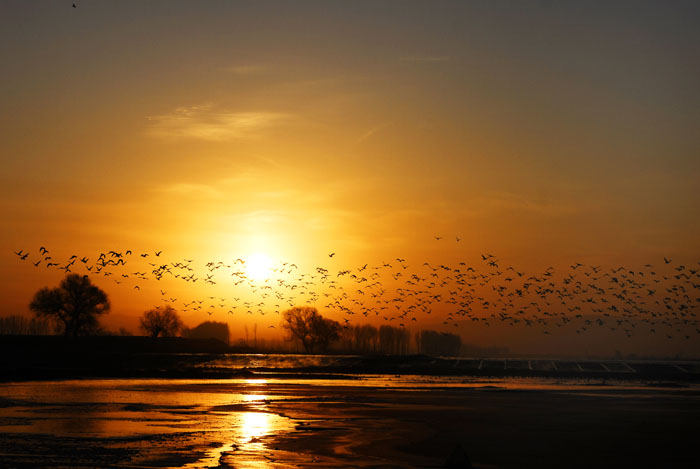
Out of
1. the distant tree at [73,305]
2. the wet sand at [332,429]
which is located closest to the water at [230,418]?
the wet sand at [332,429]

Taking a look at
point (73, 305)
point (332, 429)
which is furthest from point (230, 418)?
point (73, 305)

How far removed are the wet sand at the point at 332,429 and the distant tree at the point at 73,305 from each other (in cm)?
10898

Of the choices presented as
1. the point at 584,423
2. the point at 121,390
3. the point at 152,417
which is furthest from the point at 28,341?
the point at 584,423

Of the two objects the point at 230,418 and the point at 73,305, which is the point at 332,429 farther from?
the point at 73,305

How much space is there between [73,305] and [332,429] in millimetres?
141305

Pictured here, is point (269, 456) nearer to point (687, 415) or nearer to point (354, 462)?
point (354, 462)

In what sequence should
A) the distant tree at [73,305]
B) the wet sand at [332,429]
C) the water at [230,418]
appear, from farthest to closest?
the distant tree at [73,305] < the wet sand at [332,429] < the water at [230,418]

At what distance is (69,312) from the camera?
165625 mm

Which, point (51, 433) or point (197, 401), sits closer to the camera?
point (51, 433)

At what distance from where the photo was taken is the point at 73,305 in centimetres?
16550

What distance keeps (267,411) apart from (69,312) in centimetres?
13265

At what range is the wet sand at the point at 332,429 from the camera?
28297 millimetres

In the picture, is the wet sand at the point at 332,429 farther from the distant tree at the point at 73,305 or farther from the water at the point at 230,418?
the distant tree at the point at 73,305

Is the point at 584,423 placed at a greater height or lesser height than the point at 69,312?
lesser
